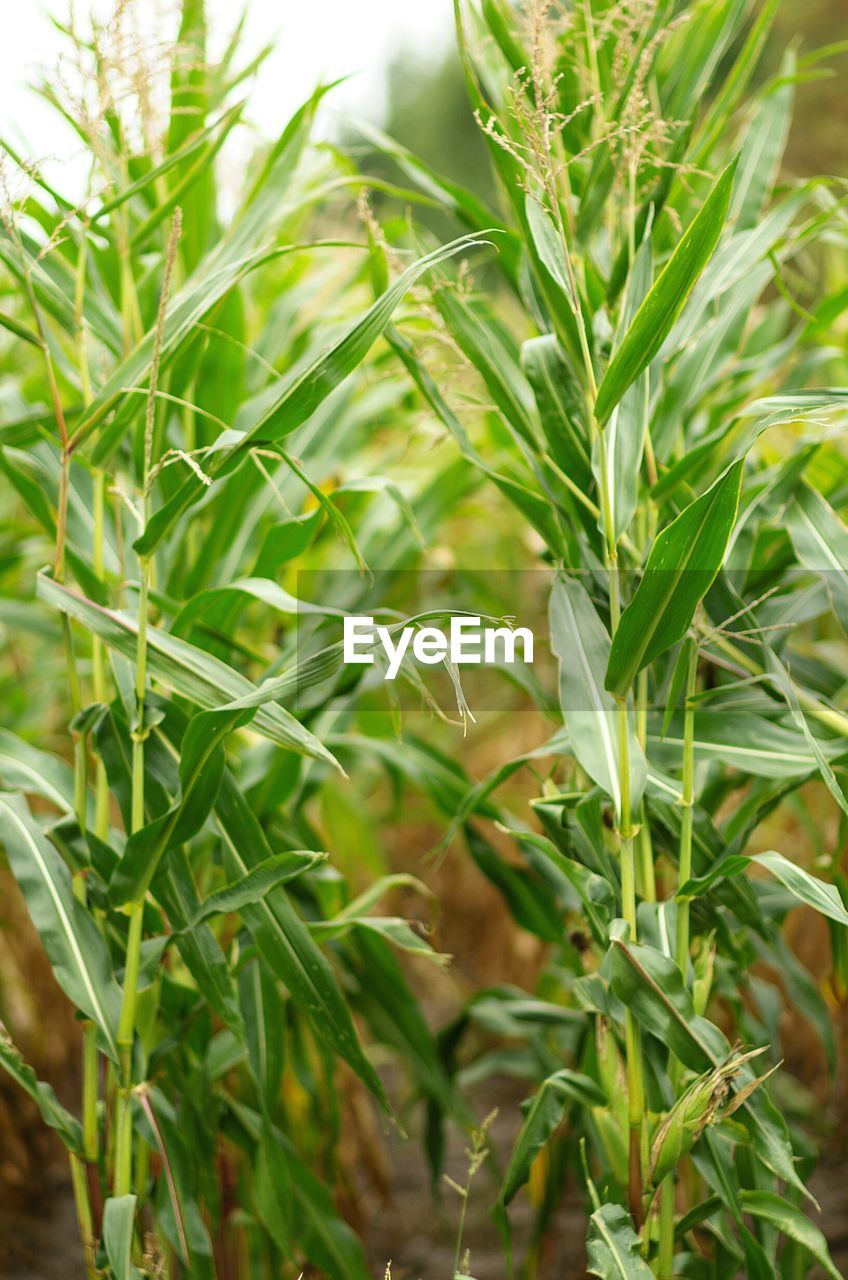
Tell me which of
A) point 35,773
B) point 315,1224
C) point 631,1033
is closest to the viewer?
point 631,1033

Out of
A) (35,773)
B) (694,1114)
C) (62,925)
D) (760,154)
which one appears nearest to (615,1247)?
(694,1114)

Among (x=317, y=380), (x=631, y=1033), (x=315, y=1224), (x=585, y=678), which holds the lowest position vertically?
(x=315, y=1224)

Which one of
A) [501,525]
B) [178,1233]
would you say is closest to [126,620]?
[178,1233]

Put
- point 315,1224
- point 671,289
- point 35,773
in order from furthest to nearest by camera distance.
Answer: point 315,1224
point 35,773
point 671,289

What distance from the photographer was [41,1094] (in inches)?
28.3

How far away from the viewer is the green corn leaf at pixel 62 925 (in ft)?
2.38

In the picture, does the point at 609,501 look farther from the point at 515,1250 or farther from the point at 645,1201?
the point at 515,1250

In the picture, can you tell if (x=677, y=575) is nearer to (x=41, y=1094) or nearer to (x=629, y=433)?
(x=629, y=433)

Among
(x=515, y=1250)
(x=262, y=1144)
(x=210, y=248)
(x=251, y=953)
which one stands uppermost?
(x=210, y=248)

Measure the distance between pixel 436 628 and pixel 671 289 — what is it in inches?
12.7

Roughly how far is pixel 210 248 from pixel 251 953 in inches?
27.9

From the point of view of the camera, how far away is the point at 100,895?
0.79m

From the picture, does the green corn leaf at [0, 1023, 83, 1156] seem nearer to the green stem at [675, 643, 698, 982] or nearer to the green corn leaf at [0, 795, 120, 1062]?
the green corn leaf at [0, 795, 120, 1062]

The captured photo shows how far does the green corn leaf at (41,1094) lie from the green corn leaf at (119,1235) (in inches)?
2.5
